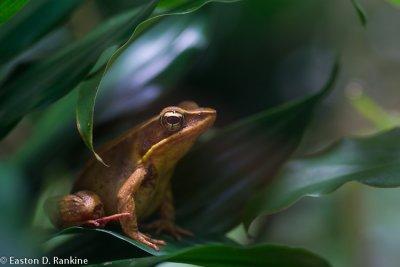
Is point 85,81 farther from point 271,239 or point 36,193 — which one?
point 271,239

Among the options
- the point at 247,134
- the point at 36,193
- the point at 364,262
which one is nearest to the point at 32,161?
the point at 36,193

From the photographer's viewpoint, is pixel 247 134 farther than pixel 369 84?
No

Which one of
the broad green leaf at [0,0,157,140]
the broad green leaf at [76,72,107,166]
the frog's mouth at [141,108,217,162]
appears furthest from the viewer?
the frog's mouth at [141,108,217,162]

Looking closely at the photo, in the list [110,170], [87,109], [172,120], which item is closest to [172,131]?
[172,120]

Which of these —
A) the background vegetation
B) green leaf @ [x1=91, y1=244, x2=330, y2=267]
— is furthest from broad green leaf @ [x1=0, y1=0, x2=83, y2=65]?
green leaf @ [x1=91, y1=244, x2=330, y2=267]

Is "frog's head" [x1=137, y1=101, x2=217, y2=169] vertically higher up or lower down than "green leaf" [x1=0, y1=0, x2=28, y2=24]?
lower down

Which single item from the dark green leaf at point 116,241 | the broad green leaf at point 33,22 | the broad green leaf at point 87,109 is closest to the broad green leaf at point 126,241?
the dark green leaf at point 116,241

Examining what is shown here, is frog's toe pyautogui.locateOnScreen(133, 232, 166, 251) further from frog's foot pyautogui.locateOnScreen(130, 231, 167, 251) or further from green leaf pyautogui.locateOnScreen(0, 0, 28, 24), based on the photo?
green leaf pyautogui.locateOnScreen(0, 0, 28, 24)
